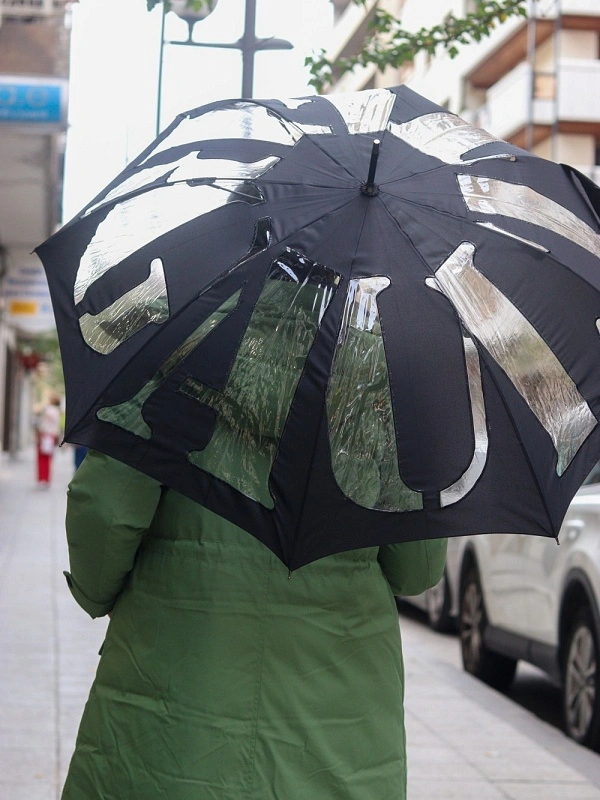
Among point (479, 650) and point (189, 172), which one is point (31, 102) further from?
point (189, 172)

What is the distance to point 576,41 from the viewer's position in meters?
33.0

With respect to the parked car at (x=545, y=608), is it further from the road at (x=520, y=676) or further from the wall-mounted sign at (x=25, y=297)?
the wall-mounted sign at (x=25, y=297)

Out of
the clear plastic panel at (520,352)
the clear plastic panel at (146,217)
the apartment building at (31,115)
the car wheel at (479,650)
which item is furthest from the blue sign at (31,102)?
the clear plastic panel at (520,352)

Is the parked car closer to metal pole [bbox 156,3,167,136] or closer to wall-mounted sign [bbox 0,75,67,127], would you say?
metal pole [bbox 156,3,167,136]

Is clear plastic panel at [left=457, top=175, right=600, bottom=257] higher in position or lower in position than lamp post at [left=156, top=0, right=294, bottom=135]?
lower

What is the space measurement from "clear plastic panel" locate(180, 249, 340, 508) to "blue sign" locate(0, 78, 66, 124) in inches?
398

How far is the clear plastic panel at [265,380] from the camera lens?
236 centimetres

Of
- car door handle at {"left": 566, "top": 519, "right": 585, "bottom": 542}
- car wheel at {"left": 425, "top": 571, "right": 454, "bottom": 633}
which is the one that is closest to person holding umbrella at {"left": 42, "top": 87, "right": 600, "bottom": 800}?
car door handle at {"left": 566, "top": 519, "right": 585, "bottom": 542}

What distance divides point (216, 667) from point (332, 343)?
68 centimetres

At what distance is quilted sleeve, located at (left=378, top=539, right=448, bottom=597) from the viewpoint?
2721mm

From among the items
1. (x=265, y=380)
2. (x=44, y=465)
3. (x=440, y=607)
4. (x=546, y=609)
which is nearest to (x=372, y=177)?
(x=265, y=380)

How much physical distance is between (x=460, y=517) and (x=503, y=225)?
0.64 meters

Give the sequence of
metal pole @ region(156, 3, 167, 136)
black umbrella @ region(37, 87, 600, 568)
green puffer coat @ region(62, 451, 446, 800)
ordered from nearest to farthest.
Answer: black umbrella @ region(37, 87, 600, 568) < green puffer coat @ region(62, 451, 446, 800) < metal pole @ region(156, 3, 167, 136)

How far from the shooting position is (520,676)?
9.26 m
